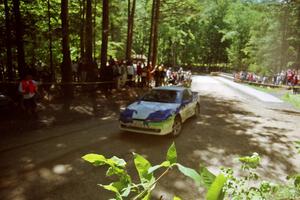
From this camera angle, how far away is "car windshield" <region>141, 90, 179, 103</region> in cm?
1183

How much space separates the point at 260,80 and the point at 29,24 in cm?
3185

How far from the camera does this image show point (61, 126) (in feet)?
38.4

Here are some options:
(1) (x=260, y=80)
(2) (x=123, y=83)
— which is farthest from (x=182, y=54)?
(2) (x=123, y=83)

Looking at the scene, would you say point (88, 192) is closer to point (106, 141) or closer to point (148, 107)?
point (106, 141)

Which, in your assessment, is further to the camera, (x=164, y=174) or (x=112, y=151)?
(x=112, y=151)

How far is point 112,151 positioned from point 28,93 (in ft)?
16.7

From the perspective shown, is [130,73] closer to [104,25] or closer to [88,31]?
[104,25]

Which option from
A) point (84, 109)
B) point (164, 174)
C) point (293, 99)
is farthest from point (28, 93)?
point (164, 174)

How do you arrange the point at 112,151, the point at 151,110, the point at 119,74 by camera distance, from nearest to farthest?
the point at 112,151, the point at 151,110, the point at 119,74

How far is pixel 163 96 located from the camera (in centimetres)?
1208

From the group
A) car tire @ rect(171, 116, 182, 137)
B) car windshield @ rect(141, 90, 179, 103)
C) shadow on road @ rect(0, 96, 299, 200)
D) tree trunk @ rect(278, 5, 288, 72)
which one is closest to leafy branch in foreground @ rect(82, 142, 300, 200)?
shadow on road @ rect(0, 96, 299, 200)

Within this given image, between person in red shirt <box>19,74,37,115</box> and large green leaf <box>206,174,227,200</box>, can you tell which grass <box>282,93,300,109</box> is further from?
person in red shirt <box>19,74,37,115</box>

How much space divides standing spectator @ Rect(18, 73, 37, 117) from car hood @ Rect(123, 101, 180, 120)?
4.04 metres

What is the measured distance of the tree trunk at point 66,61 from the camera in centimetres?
1586
